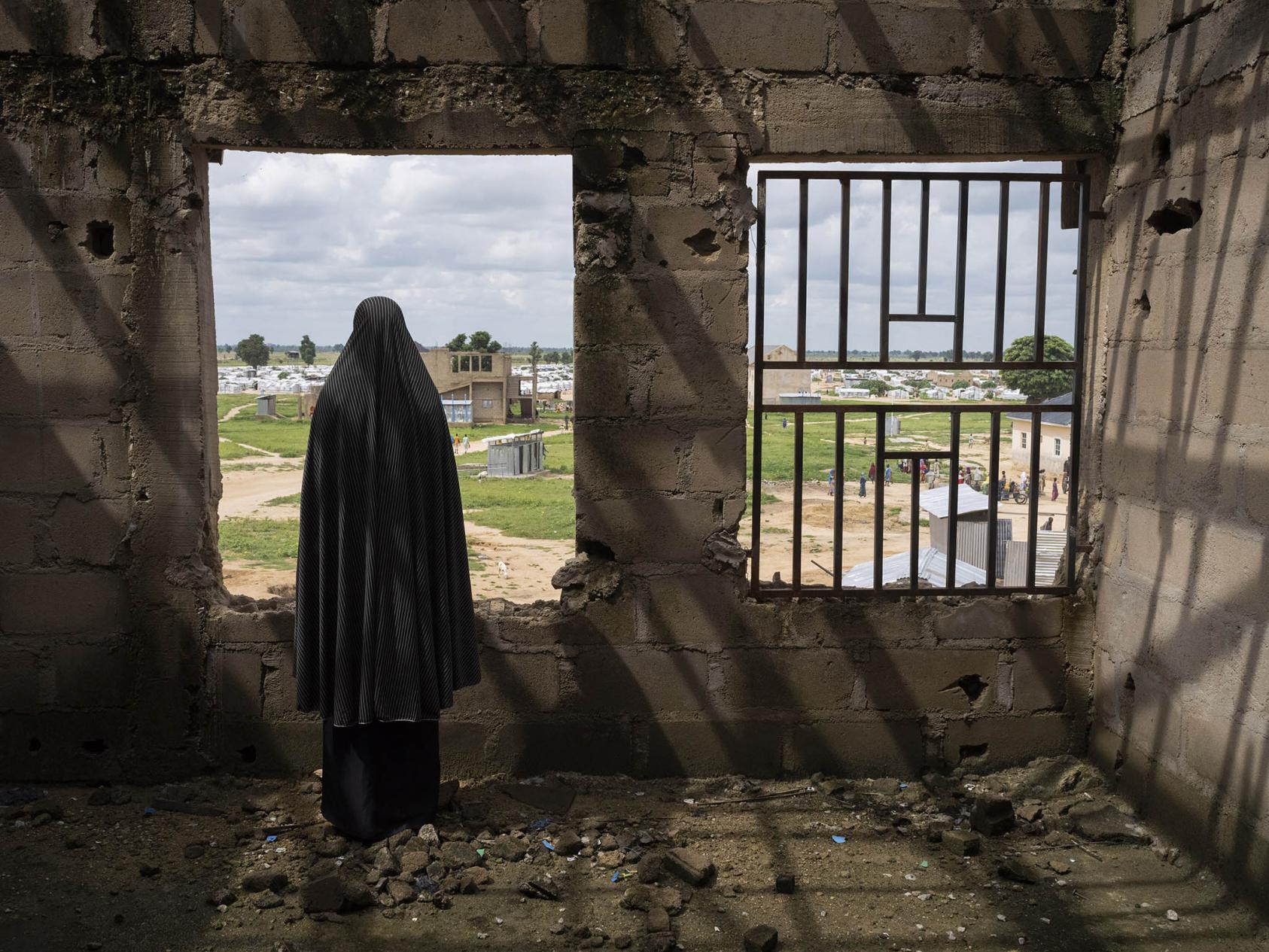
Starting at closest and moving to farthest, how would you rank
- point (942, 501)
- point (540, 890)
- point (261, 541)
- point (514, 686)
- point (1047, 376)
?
point (540, 890) → point (514, 686) → point (942, 501) → point (261, 541) → point (1047, 376)

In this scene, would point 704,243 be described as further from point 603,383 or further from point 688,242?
point 603,383

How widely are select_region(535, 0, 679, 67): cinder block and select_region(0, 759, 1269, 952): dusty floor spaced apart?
305 cm

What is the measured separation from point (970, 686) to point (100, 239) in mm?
4178

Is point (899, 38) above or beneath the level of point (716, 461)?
above

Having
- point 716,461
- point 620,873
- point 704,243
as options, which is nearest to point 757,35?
point 704,243

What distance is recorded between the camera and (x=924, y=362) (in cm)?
461

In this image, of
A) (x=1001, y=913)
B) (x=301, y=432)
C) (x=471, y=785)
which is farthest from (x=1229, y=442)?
(x=301, y=432)

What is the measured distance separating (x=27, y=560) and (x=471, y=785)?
6.86 ft

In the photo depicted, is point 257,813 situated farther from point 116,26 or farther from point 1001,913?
point 116,26

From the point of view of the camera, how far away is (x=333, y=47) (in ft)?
14.1

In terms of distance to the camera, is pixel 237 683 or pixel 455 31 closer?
pixel 455 31

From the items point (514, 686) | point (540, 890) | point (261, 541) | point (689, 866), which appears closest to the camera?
point (540, 890)

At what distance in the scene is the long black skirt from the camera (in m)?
4.01

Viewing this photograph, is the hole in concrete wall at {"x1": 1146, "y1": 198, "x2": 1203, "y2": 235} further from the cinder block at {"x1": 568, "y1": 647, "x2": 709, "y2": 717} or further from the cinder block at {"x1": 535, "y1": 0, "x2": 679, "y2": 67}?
the cinder block at {"x1": 568, "y1": 647, "x2": 709, "y2": 717}
